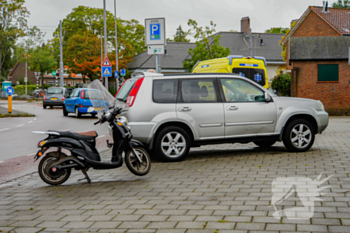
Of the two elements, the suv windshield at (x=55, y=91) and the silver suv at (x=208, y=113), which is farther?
the suv windshield at (x=55, y=91)

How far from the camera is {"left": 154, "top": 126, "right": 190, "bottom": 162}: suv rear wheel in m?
8.55

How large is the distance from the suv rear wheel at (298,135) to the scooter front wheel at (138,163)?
354cm

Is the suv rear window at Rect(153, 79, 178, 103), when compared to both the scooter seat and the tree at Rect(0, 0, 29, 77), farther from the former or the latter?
the tree at Rect(0, 0, 29, 77)

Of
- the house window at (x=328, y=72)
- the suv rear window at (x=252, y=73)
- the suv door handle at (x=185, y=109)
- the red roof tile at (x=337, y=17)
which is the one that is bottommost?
the suv door handle at (x=185, y=109)

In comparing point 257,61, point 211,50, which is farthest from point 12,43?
point 257,61

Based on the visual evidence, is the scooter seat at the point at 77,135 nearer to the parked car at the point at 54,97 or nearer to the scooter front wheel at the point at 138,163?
the scooter front wheel at the point at 138,163

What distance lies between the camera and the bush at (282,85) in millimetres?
30047

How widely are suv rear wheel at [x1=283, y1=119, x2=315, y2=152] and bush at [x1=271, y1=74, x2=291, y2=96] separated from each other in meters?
21.0

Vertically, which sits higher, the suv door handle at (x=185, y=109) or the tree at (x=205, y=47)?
the tree at (x=205, y=47)

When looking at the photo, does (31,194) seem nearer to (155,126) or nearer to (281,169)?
(155,126)

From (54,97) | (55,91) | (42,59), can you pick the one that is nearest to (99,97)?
(54,97)

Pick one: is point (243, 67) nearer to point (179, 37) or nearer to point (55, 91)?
point (55, 91)

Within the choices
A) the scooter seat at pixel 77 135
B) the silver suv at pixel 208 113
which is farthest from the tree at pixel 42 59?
the scooter seat at pixel 77 135

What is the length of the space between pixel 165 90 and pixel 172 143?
1.07m
